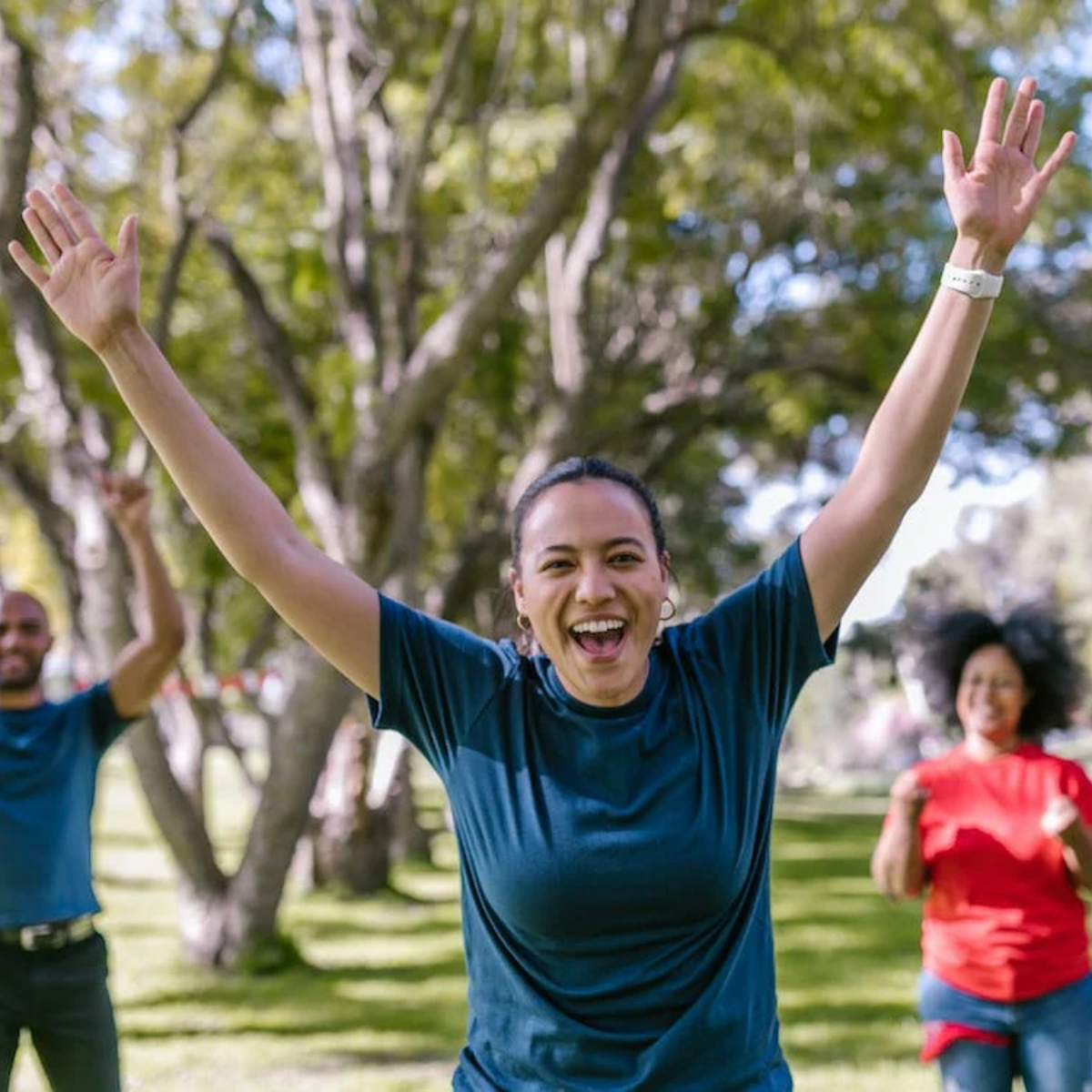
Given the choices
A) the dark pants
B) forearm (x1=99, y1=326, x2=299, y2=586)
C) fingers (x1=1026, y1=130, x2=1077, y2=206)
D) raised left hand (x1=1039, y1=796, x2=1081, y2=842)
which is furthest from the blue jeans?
forearm (x1=99, y1=326, x2=299, y2=586)

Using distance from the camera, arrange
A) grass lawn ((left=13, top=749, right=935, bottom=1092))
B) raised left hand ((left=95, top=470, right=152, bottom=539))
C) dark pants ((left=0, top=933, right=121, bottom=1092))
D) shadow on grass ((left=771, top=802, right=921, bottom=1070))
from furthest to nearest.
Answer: shadow on grass ((left=771, top=802, right=921, bottom=1070)), grass lawn ((left=13, top=749, right=935, bottom=1092)), raised left hand ((left=95, top=470, right=152, bottom=539)), dark pants ((left=0, top=933, right=121, bottom=1092))

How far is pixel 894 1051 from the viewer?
695 cm

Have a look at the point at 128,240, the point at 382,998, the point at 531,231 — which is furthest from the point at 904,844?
the point at 382,998

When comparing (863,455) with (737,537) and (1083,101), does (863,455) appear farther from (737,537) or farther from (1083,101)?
(737,537)

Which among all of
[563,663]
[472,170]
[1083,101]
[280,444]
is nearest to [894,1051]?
[563,663]

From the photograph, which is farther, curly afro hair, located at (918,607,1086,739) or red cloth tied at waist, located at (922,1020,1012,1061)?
curly afro hair, located at (918,607,1086,739)

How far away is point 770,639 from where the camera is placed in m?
2.28

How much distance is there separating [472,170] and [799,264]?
5.80 m

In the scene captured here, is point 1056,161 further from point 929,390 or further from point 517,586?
point 517,586

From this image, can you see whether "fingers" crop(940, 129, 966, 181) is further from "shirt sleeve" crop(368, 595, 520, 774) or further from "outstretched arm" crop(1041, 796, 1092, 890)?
"outstretched arm" crop(1041, 796, 1092, 890)

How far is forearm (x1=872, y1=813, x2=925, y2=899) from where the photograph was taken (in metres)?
4.12

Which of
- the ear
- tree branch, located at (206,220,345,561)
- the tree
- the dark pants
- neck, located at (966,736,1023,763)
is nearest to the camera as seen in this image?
the ear

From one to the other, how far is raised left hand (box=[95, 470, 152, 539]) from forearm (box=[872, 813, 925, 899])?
2.25m

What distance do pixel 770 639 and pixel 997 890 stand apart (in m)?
2.11
